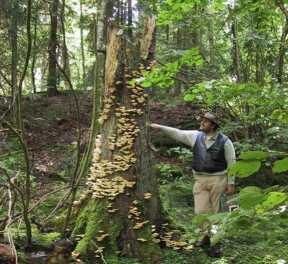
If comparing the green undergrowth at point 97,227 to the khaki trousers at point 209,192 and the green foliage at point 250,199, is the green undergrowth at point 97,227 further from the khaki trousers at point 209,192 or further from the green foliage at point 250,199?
the green foliage at point 250,199

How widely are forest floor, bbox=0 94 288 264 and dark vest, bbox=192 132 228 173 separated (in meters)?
0.85

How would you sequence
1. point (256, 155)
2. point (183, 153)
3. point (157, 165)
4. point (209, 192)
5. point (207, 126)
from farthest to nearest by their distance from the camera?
point (157, 165), point (183, 153), point (209, 192), point (207, 126), point (256, 155)

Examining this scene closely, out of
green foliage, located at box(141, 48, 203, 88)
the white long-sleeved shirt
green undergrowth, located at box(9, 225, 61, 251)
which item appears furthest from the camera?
the white long-sleeved shirt

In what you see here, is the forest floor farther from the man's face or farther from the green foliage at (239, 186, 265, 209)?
the man's face

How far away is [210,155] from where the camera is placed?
248 inches

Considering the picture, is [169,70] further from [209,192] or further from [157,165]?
[157,165]

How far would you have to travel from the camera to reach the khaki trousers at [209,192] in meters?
6.39

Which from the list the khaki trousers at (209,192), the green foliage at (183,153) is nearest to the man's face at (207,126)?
the khaki trousers at (209,192)

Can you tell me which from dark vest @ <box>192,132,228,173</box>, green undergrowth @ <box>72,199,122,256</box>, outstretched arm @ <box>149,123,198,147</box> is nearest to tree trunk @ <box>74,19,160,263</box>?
green undergrowth @ <box>72,199,122,256</box>

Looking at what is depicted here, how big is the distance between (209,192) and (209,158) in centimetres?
53

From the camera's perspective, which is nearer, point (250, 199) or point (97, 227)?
point (250, 199)

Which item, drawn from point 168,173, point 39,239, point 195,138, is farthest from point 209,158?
point 168,173

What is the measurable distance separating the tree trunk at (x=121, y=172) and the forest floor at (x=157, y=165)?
332 mm

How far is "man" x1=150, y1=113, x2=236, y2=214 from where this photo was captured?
20.5 ft
